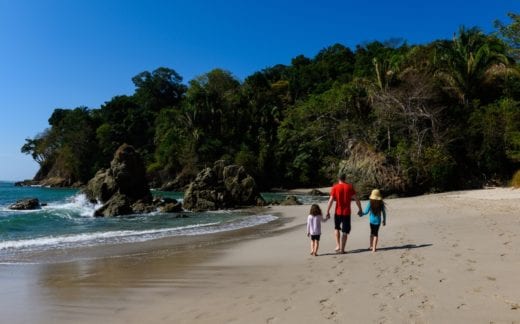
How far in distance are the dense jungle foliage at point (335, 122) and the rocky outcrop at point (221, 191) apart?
7947 millimetres

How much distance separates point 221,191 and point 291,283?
23.4 metres

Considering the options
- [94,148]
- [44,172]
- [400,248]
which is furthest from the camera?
[44,172]

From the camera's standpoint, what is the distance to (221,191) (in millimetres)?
30594

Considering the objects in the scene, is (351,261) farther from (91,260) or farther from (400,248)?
(91,260)

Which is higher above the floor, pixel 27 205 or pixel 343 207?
pixel 343 207

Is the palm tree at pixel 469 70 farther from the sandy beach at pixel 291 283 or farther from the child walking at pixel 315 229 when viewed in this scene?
the child walking at pixel 315 229

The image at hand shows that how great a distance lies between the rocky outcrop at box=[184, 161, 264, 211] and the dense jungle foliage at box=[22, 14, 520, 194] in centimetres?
795

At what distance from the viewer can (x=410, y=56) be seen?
46.6 metres

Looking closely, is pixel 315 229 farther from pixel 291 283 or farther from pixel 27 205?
pixel 27 205

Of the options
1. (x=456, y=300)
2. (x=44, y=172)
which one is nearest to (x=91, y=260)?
(x=456, y=300)

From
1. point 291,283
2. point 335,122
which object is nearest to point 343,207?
point 291,283

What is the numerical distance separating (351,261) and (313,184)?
48199mm

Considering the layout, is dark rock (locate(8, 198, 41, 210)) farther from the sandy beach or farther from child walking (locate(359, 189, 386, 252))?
child walking (locate(359, 189, 386, 252))

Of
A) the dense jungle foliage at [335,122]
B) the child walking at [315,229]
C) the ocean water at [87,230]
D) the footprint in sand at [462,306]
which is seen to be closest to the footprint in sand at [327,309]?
the footprint in sand at [462,306]
